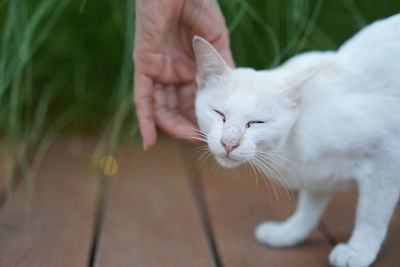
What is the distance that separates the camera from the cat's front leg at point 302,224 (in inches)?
36.3

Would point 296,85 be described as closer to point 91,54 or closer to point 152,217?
point 152,217

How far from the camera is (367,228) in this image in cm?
80

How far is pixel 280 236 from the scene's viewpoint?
93cm

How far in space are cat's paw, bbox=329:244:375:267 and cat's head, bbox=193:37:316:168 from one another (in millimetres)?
228

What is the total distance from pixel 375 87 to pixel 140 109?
1.39 ft

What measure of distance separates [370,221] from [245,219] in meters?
0.33

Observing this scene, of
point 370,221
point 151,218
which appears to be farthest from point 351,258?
point 151,218

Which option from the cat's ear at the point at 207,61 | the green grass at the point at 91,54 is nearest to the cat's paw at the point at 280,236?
the cat's ear at the point at 207,61

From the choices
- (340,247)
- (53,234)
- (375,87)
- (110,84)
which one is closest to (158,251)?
(53,234)

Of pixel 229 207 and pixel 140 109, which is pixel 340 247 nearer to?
pixel 229 207

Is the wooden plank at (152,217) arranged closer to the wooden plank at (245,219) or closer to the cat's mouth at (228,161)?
the wooden plank at (245,219)

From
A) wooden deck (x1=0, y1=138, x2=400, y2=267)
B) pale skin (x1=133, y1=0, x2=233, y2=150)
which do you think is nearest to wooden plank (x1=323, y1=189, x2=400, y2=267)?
wooden deck (x1=0, y1=138, x2=400, y2=267)

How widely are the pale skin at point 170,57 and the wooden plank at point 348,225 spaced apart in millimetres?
400

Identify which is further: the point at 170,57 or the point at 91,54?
the point at 91,54
